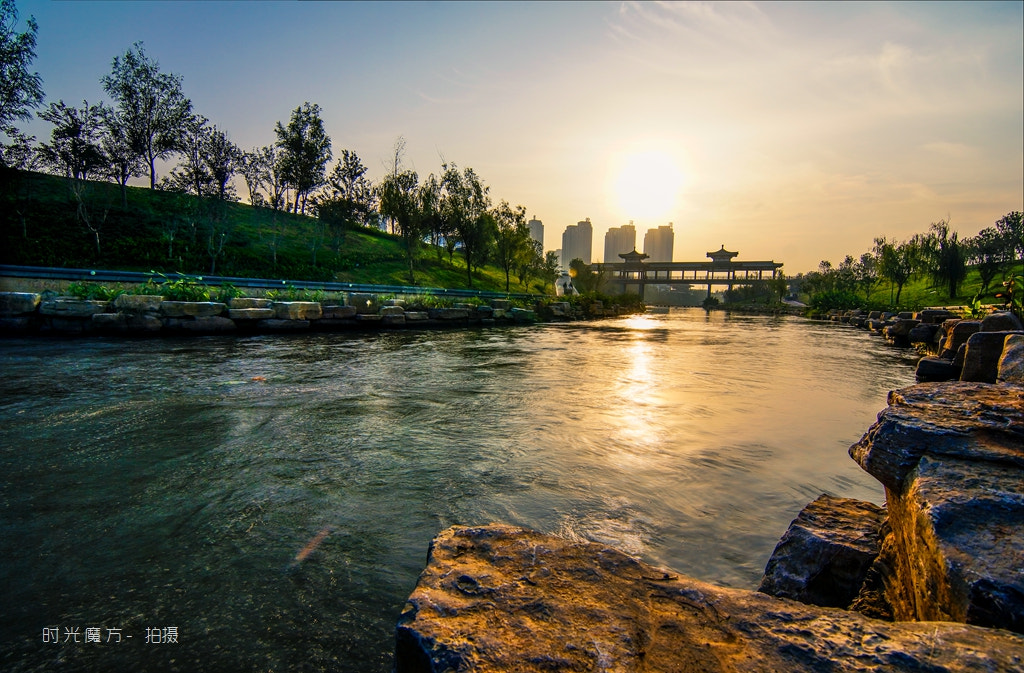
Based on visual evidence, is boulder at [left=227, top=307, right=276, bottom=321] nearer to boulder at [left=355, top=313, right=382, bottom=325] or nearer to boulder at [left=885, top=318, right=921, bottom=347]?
boulder at [left=355, top=313, right=382, bottom=325]

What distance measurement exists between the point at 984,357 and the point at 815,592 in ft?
16.9

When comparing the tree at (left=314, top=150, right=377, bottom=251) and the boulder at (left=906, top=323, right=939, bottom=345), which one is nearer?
the boulder at (left=906, top=323, right=939, bottom=345)

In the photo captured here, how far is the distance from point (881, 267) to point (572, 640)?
60749mm

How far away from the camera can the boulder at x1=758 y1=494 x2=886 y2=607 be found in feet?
6.50

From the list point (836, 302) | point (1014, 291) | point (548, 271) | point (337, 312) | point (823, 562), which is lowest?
point (823, 562)

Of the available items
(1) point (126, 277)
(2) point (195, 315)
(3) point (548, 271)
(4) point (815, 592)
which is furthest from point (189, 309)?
(3) point (548, 271)

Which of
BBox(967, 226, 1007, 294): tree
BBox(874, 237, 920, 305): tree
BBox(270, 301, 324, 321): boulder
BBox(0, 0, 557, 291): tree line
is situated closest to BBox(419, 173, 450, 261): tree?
BBox(0, 0, 557, 291): tree line

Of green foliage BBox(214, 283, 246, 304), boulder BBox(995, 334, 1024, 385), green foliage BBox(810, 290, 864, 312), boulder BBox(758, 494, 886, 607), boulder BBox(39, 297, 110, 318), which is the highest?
green foliage BBox(810, 290, 864, 312)

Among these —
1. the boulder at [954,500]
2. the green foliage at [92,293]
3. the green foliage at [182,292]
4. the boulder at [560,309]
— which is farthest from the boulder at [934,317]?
the green foliage at [92,293]

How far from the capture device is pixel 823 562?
2.01 metres

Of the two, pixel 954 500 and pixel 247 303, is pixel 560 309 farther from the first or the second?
pixel 954 500

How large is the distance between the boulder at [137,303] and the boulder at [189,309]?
0.17m

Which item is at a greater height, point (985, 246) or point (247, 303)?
point (985, 246)

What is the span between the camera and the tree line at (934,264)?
35.5 m
